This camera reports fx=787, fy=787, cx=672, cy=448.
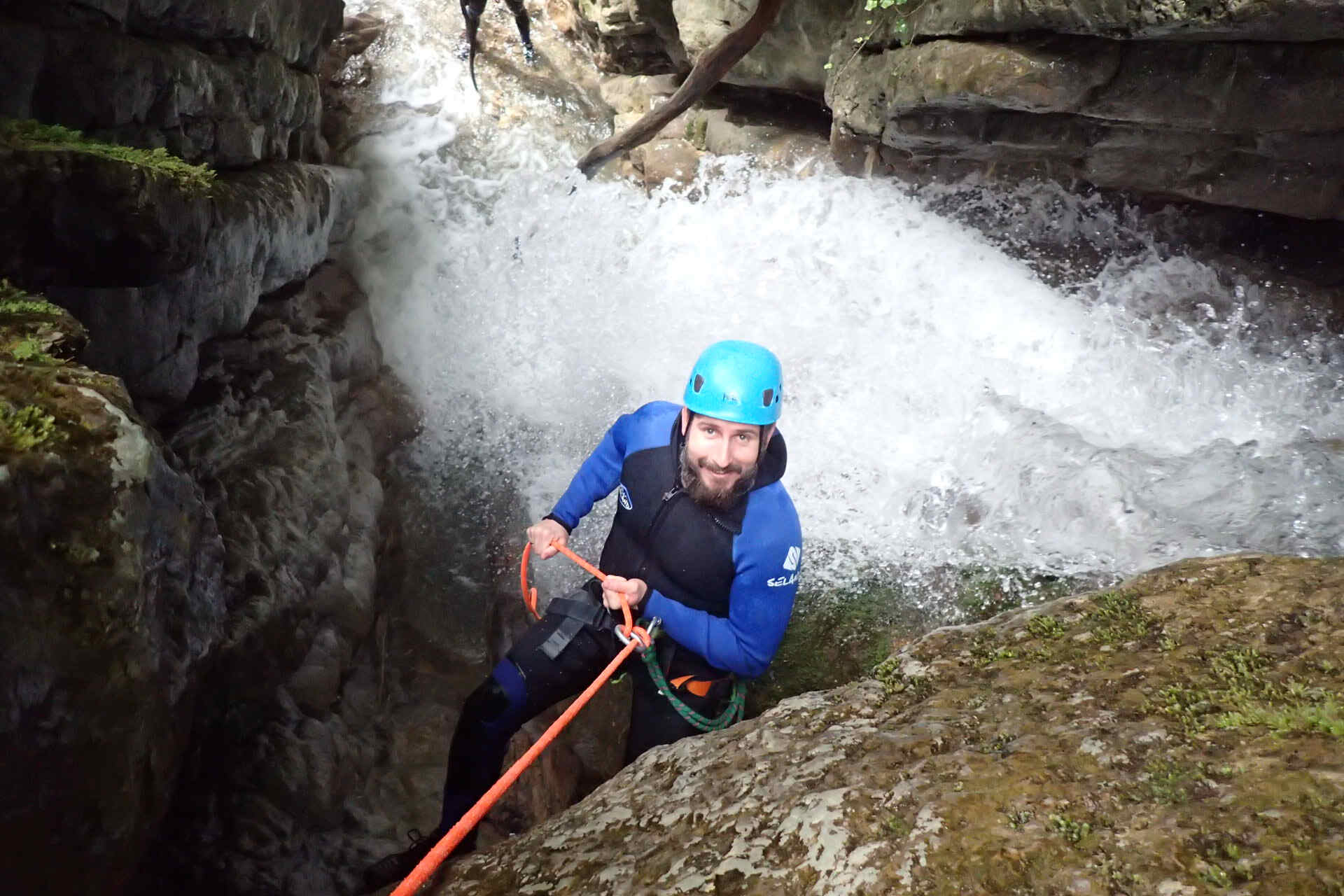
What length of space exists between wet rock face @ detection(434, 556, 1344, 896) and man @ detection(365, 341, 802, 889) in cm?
104

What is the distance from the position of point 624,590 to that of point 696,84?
18.4ft

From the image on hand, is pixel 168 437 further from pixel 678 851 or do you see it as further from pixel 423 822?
pixel 678 851

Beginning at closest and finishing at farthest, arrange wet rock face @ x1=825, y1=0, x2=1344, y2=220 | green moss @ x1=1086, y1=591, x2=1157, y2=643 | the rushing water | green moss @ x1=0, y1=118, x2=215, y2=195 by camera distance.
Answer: green moss @ x1=1086, y1=591, x2=1157, y2=643 → green moss @ x1=0, y1=118, x2=215, y2=195 → the rushing water → wet rock face @ x1=825, y1=0, x2=1344, y2=220

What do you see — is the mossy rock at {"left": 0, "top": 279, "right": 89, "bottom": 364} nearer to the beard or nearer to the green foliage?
the green foliage

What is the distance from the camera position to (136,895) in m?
2.34

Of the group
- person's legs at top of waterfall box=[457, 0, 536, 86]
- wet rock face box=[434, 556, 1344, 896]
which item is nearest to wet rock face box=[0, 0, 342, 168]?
person's legs at top of waterfall box=[457, 0, 536, 86]

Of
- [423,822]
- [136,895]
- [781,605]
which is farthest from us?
[423,822]

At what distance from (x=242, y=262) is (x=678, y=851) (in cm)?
360

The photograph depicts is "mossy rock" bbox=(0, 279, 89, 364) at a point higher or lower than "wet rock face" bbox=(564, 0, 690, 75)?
lower

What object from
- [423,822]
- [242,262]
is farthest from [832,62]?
[423,822]

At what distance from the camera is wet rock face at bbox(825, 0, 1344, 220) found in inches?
179

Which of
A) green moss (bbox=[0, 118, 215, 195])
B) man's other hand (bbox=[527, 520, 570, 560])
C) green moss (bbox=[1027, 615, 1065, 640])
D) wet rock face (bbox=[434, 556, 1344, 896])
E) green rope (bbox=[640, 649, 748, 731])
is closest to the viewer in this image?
wet rock face (bbox=[434, 556, 1344, 896])

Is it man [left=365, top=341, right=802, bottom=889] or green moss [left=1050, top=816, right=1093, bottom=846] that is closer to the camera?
green moss [left=1050, top=816, right=1093, bottom=846]

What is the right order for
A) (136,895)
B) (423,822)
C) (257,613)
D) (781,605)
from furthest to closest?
(423,822) → (257,613) → (781,605) → (136,895)
